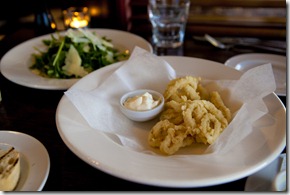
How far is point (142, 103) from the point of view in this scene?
3.11 ft

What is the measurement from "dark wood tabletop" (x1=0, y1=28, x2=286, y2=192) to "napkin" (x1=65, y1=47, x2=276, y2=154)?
11 centimetres

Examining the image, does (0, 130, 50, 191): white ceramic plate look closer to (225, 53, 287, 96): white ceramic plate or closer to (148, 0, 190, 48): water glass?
(225, 53, 287, 96): white ceramic plate

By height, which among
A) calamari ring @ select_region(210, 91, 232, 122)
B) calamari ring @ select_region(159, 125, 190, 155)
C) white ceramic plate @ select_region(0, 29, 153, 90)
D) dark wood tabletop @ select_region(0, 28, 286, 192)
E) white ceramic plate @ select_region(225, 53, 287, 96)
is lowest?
dark wood tabletop @ select_region(0, 28, 286, 192)

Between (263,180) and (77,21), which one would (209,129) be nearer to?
(263,180)

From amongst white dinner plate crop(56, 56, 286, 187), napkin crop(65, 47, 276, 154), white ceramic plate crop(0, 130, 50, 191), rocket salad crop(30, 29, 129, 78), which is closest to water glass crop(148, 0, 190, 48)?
rocket salad crop(30, 29, 129, 78)

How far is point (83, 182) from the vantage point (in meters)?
0.78

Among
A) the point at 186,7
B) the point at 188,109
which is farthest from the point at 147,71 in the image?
the point at 186,7

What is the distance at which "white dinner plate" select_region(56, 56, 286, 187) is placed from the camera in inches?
25.4

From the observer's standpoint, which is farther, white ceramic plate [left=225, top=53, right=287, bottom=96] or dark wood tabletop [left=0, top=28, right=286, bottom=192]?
white ceramic plate [left=225, top=53, right=287, bottom=96]

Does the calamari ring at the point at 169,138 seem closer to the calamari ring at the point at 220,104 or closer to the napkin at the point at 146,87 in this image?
the napkin at the point at 146,87

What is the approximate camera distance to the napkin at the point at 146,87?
78cm

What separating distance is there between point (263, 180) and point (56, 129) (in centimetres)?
66

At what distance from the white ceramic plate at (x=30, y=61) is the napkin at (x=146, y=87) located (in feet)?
0.80

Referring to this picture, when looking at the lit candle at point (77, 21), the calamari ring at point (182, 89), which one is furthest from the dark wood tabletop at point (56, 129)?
the lit candle at point (77, 21)
